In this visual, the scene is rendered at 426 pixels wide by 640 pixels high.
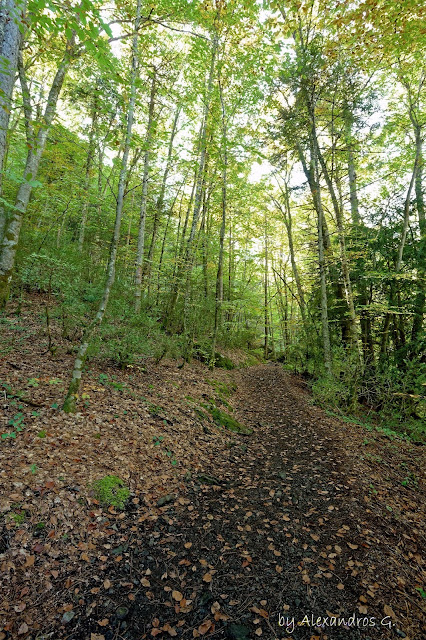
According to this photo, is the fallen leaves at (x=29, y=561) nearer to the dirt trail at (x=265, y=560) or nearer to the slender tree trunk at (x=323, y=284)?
the dirt trail at (x=265, y=560)

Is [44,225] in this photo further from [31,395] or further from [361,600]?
[361,600]

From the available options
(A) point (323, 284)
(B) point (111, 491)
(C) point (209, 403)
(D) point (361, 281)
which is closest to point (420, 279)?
(D) point (361, 281)

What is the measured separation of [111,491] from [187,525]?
→ 119 cm

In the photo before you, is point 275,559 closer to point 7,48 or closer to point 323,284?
point 7,48

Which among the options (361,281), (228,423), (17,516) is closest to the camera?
(17,516)

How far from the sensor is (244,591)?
2.97 meters

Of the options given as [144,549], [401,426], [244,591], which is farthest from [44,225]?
[401,426]

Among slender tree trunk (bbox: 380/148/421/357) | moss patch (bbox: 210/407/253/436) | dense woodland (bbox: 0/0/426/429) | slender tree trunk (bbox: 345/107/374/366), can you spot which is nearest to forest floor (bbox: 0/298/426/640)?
moss patch (bbox: 210/407/253/436)

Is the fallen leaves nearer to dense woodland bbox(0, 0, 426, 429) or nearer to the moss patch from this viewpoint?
dense woodland bbox(0, 0, 426, 429)

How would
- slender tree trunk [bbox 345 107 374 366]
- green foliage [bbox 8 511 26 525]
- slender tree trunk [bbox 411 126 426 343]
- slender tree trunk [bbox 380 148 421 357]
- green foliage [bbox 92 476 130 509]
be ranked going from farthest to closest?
slender tree trunk [bbox 345 107 374 366]
slender tree trunk [bbox 380 148 421 357]
slender tree trunk [bbox 411 126 426 343]
green foliage [bbox 92 476 130 509]
green foliage [bbox 8 511 26 525]

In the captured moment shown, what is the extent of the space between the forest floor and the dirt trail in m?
0.01

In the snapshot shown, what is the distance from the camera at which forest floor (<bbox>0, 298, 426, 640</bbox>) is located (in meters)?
2.66

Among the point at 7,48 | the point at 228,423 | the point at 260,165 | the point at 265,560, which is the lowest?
the point at 265,560

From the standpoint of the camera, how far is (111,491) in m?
4.01
